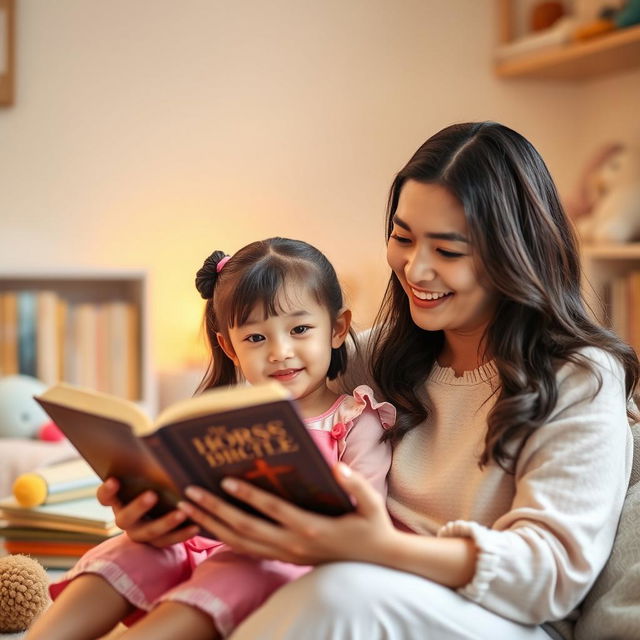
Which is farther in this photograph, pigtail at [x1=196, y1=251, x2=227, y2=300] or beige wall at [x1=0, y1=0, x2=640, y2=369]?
beige wall at [x1=0, y1=0, x2=640, y2=369]

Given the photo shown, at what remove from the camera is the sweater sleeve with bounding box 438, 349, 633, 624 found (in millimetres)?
1097

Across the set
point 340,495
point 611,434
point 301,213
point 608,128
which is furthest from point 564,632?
point 608,128

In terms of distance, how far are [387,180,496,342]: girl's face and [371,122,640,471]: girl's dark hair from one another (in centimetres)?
2

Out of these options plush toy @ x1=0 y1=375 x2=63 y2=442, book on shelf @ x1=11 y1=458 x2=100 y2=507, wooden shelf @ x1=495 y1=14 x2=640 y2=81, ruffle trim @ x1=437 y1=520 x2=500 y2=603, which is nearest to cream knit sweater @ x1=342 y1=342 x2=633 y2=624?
ruffle trim @ x1=437 y1=520 x2=500 y2=603

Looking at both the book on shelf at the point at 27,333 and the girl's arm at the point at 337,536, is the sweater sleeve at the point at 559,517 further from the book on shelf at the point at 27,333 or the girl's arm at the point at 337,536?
the book on shelf at the point at 27,333

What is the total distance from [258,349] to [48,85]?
1.98 m

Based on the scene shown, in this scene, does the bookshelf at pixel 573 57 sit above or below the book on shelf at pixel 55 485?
above

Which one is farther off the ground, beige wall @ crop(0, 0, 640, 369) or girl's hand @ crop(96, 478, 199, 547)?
beige wall @ crop(0, 0, 640, 369)

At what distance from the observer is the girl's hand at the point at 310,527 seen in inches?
41.1

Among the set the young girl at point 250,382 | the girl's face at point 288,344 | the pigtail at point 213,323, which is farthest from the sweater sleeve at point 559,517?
the pigtail at point 213,323

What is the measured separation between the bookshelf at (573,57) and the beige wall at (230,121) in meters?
0.05

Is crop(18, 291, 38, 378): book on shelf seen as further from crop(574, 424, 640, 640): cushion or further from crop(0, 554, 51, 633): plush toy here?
crop(574, 424, 640, 640): cushion

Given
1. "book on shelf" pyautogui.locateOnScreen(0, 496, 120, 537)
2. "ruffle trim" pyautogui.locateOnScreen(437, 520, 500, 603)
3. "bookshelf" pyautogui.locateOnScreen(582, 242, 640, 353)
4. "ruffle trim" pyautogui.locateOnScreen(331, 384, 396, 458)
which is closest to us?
"ruffle trim" pyautogui.locateOnScreen(437, 520, 500, 603)

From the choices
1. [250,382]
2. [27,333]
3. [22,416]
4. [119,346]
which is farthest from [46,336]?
[250,382]
